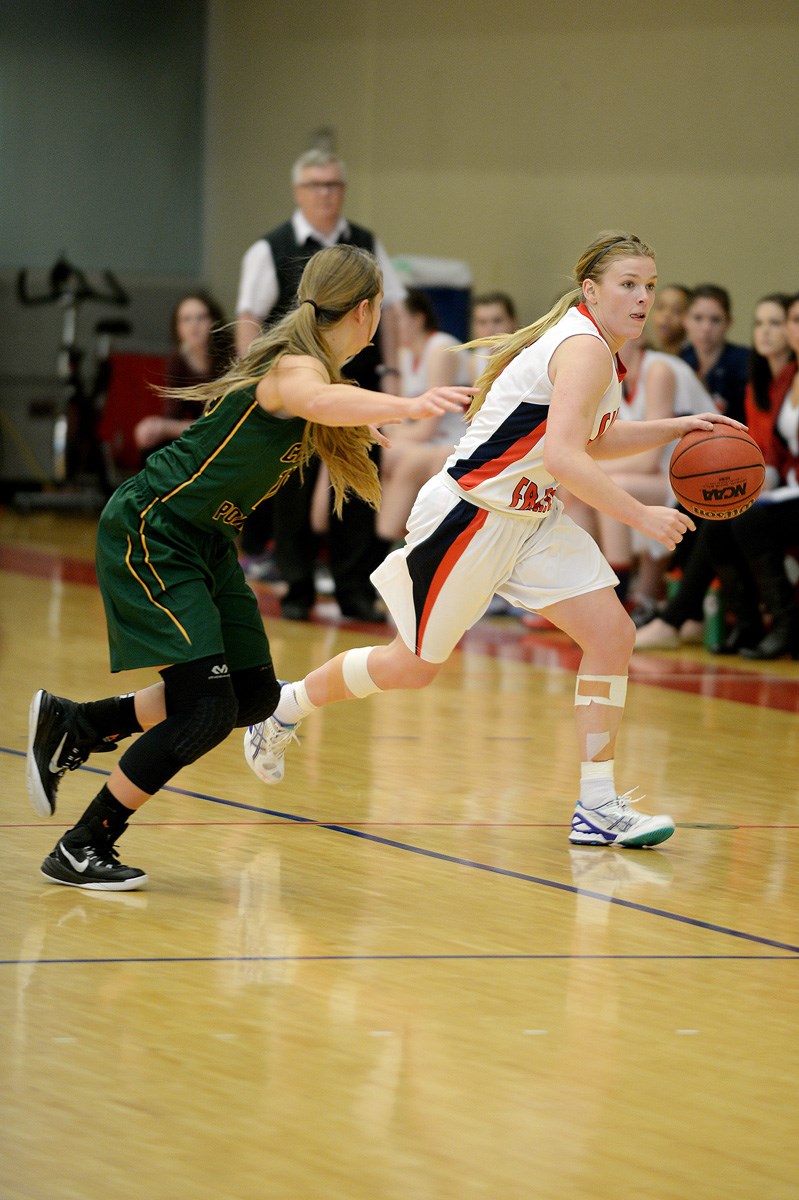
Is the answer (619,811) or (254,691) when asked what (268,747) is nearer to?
(254,691)

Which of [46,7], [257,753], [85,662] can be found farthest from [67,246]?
[257,753]

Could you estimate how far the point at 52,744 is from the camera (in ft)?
12.3

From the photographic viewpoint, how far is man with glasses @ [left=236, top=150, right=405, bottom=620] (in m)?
7.68

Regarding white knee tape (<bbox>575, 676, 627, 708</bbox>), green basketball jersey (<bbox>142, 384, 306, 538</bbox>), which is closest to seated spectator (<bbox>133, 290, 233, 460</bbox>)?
white knee tape (<bbox>575, 676, 627, 708</bbox>)

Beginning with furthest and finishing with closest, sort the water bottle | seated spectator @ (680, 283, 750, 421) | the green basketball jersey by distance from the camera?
seated spectator @ (680, 283, 750, 421) → the water bottle → the green basketball jersey

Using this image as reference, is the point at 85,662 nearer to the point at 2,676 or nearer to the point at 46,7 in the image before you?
the point at 2,676

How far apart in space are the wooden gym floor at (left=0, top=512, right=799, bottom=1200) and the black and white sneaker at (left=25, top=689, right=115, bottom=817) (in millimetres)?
147

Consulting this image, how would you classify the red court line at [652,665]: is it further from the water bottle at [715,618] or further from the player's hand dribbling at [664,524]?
the player's hand dribbling at [664,524]

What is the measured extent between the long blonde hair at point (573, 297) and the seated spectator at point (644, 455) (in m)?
3.37

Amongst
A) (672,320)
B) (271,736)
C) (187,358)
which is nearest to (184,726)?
(271,736)

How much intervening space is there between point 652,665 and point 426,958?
4.05 m

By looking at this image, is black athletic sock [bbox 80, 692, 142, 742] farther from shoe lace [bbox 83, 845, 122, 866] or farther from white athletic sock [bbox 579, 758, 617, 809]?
white athletic sock [bbox 579, 758, 617, 809]

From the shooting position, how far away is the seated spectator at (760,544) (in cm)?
723

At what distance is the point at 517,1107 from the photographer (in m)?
2.41
